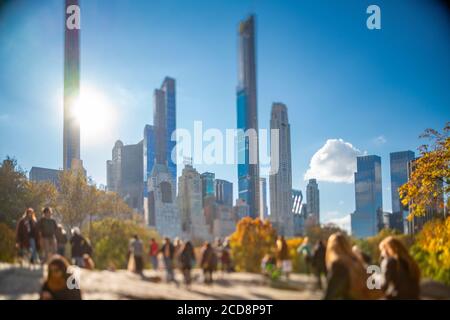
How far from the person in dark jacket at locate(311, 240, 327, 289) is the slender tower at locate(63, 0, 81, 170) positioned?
2644 mm

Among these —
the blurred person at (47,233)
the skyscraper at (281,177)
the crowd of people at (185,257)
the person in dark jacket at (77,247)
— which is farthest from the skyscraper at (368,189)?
the blurred person at (47,233)

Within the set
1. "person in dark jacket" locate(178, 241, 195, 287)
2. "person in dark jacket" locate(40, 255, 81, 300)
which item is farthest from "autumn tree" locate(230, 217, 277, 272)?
"person in dark jacket" locate(40, 255, 81, 300)

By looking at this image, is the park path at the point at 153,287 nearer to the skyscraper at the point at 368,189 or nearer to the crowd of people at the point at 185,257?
the crowd of people at the point at 185,257

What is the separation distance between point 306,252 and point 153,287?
157 centimetres

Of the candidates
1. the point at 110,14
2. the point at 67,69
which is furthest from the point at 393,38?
the point at 67,69

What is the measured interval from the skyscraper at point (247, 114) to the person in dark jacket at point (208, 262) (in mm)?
694

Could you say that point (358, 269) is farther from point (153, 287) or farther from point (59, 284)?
point (59, 284)

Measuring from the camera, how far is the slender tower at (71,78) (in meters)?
5.33

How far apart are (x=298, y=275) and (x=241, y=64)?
2.28m

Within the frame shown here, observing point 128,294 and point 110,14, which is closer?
point 128,294

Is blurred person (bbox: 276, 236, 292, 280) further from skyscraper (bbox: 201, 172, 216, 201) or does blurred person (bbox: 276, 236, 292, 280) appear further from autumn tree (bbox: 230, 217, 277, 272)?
skyscraper (bbox: 201, 172, 216, 201)

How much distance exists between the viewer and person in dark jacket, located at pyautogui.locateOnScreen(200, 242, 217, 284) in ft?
16.6

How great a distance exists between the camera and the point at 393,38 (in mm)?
5406

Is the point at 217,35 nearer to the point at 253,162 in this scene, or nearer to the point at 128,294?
the point at 253,162
